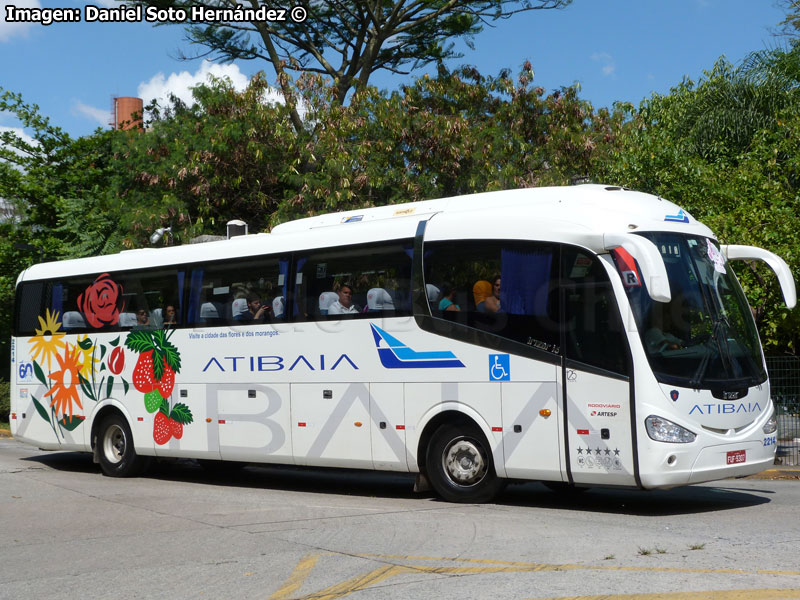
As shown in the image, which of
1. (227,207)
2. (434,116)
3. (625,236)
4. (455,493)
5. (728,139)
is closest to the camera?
(625,236)

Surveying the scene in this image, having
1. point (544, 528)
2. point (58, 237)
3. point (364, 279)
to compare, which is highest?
point (58, 237)

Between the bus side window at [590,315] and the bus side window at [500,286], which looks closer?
the bus side window at [590,315]

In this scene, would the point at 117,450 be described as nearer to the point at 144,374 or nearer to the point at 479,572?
the point at 144,374

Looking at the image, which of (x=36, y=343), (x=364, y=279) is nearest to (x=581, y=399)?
(x=364, y=279)

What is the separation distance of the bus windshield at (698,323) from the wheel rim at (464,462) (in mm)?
2502

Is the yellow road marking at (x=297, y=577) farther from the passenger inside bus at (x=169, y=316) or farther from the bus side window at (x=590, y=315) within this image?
the passenger inside bus at (x=169, y=316)

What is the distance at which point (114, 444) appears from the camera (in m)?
16.6

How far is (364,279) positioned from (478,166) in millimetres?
14497

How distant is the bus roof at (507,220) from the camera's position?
35.6 ft

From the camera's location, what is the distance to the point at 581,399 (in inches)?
418

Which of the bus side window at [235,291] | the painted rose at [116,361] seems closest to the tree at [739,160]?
the bus side window at [235,291]

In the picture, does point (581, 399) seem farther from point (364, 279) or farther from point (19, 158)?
point (19, 158)

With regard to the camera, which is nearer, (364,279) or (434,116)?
(364,279)

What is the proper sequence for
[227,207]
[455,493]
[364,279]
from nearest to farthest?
[455,493], [364,279], [227,207]
